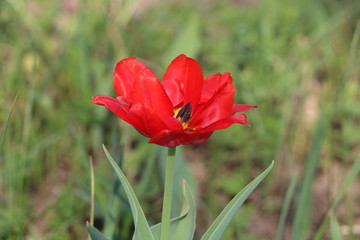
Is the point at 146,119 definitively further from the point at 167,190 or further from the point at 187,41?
the point at 187,41

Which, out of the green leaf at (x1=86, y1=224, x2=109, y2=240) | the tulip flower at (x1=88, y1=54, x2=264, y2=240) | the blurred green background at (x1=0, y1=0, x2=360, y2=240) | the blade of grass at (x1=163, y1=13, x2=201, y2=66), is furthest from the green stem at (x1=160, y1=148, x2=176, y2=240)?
the blade of grass at (x1=163, y1=13, x2=201, y2=66)

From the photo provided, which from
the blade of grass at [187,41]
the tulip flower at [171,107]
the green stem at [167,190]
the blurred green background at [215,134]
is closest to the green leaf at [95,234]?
the tulip flower at [171,107]

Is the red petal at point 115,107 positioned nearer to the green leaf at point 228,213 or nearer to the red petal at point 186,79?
the red petal at point 186,79

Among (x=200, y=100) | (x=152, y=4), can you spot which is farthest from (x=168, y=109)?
(x=152, y=4)

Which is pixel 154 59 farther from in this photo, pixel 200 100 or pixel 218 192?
pixel 200 100

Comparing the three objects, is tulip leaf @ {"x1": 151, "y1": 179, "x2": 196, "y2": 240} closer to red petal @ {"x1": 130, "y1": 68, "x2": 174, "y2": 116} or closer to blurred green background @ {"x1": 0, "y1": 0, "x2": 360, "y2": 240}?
red petal @ {"x1": 130, "y1": 68, "x2": 174, "y2": 116}

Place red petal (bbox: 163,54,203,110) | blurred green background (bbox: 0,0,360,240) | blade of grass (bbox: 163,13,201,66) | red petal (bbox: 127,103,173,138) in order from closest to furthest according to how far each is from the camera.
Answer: red petal (bbox: 127,103,173,138)
red petal (bbox: 163,54,203,110)
blurred green background (bbox: 0,0,360,240)
blade of grass (bbox: 163,13,201,66)
